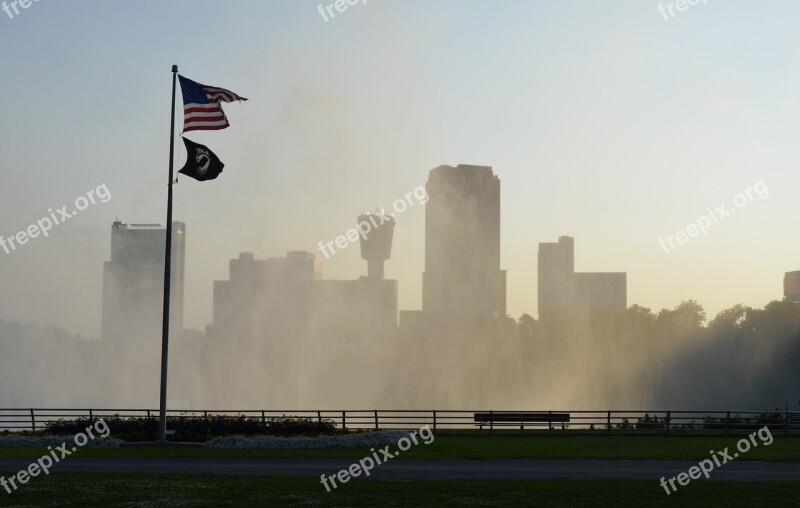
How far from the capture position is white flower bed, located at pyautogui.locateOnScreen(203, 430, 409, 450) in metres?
35.2

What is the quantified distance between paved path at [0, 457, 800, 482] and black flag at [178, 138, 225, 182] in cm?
1057

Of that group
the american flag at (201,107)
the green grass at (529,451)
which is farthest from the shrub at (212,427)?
the american flag at (201,107)

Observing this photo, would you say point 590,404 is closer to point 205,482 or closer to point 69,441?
point 69,441

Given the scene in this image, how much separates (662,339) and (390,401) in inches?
1778

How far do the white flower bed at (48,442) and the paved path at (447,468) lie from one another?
4769 millimetres

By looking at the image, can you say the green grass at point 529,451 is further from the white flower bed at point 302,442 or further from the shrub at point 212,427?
the shrub at point 212,427

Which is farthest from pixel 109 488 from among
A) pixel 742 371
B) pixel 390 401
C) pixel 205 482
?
pixel 390 401

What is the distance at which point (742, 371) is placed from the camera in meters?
128

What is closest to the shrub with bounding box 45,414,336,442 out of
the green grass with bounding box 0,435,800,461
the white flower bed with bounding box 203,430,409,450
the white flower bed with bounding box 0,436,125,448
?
the white flower bed with bounding box 0,436,125,448

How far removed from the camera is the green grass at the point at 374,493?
1970 cm

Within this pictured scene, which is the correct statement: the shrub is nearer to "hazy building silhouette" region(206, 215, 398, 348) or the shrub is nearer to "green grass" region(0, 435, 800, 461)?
"green grass" region(0, 435, 800, 461)

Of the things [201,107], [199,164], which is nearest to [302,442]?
[199,164]

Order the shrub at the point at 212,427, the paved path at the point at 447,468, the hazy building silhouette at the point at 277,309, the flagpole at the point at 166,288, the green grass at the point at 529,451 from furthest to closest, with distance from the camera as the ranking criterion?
the hazy building silhouette at the point at 277,309, the shrub at the point at 212,427, the flagpole at the point at 166,288, the green grass at the point at 529,451, the paved path at the point at 447,468

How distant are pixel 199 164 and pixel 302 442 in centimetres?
1047
